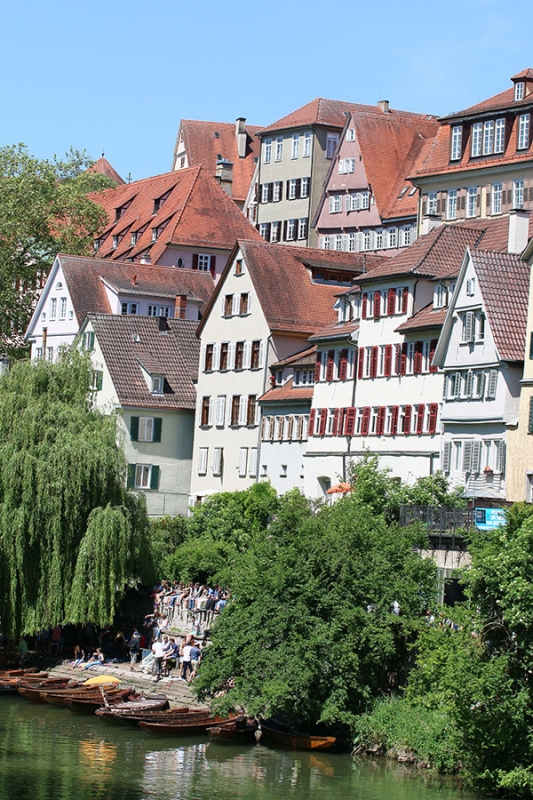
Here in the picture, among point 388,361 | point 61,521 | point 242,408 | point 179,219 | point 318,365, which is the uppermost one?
point 179,219

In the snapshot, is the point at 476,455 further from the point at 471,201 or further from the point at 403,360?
the point at 471,201

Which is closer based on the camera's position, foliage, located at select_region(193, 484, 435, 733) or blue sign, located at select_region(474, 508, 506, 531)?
foliage, located at select_region(193, 484, 435, 733)

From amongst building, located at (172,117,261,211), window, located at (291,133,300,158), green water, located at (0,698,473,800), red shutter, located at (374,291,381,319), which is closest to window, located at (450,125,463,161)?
red shutter, located at (374,291,381,319)

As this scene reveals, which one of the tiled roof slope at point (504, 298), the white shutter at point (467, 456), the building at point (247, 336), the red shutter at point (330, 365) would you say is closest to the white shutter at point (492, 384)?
the tiled roof slope at point (504, 298)

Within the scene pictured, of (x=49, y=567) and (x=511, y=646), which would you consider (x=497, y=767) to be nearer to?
(x=511, y=646)

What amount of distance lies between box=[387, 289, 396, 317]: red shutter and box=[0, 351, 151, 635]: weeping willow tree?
1428 centimetres

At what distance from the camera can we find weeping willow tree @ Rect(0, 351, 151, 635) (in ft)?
201

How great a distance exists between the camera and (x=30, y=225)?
108625 millimetres

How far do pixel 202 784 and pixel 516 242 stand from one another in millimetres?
31300

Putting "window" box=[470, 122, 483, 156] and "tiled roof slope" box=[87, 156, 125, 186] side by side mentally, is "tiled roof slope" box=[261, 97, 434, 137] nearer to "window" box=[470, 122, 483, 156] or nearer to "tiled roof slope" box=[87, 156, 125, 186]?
"window" box=[470, 122, 483, 156]

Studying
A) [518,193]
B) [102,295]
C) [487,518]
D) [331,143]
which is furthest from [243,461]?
[331,143]

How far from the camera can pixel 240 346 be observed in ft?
278

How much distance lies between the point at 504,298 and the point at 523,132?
24.1 meters

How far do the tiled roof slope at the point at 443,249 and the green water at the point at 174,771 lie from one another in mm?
26002
